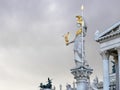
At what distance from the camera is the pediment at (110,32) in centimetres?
4932

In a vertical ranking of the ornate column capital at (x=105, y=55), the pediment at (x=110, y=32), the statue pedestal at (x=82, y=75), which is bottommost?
the statue pedestal at (x=82, y=75)

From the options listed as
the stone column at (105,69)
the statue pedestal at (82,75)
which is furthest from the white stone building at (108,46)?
the statue pedestal at (82,75)

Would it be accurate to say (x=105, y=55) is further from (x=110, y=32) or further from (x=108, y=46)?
(x=110, y=32)

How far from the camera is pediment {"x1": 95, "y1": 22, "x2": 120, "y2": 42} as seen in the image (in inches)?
1942

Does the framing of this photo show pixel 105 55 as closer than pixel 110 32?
No

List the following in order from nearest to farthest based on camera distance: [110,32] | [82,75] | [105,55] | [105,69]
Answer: [82,75], [105,69], [110,32], [105,55]

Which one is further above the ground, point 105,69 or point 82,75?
point 105,69

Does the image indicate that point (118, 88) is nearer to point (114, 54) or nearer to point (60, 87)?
point (114, 54)

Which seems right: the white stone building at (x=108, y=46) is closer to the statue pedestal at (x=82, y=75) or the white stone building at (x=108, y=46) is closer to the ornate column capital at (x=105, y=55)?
the ornate column capital at (x=105, y=55)

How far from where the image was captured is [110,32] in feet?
165

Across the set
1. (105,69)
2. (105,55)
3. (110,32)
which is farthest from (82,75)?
(110,32)

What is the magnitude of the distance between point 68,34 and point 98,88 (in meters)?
23.2

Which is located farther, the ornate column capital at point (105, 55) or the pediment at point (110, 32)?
the ornate column capital at point (105, 55)

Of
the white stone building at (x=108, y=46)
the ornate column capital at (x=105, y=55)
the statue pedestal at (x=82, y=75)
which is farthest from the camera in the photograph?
the ornate column capital at (x=105, y=55)
